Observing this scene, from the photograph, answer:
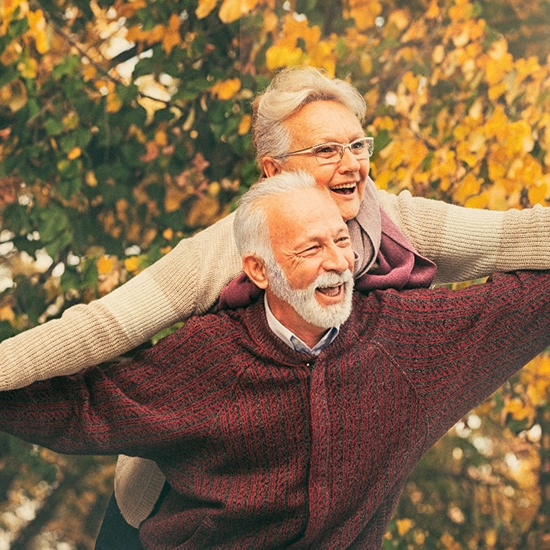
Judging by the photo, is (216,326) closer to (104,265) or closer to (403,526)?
(104,265)

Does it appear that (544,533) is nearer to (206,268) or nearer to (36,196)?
(206,268)

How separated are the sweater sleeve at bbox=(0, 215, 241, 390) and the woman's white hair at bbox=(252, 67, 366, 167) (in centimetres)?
25

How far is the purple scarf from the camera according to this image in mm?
2439

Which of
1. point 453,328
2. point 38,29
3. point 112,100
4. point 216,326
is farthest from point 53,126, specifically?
point 453,328

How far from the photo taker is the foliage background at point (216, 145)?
10.7 ft

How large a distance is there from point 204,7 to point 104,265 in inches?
36.8

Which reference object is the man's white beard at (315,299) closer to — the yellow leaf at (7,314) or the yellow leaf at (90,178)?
the yellow leaf at (90,178)

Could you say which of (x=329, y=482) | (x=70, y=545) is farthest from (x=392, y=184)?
(x=70, y=545)

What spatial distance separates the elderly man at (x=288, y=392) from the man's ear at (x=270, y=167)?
0.17 m

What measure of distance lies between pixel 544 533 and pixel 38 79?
2.45 metres

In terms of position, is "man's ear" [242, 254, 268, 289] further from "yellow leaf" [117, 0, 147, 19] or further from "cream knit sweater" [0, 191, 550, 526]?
"yellow leaf" [117, 0, 147, 19]

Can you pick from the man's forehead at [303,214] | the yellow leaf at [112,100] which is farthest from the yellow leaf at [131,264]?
the man's forehead at [303,214]

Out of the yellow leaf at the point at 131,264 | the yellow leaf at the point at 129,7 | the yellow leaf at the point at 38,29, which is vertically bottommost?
the yellow leaf at the point at 131,264

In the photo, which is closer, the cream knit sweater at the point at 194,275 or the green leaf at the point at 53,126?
the cream knit sweater at the point at 194,275
